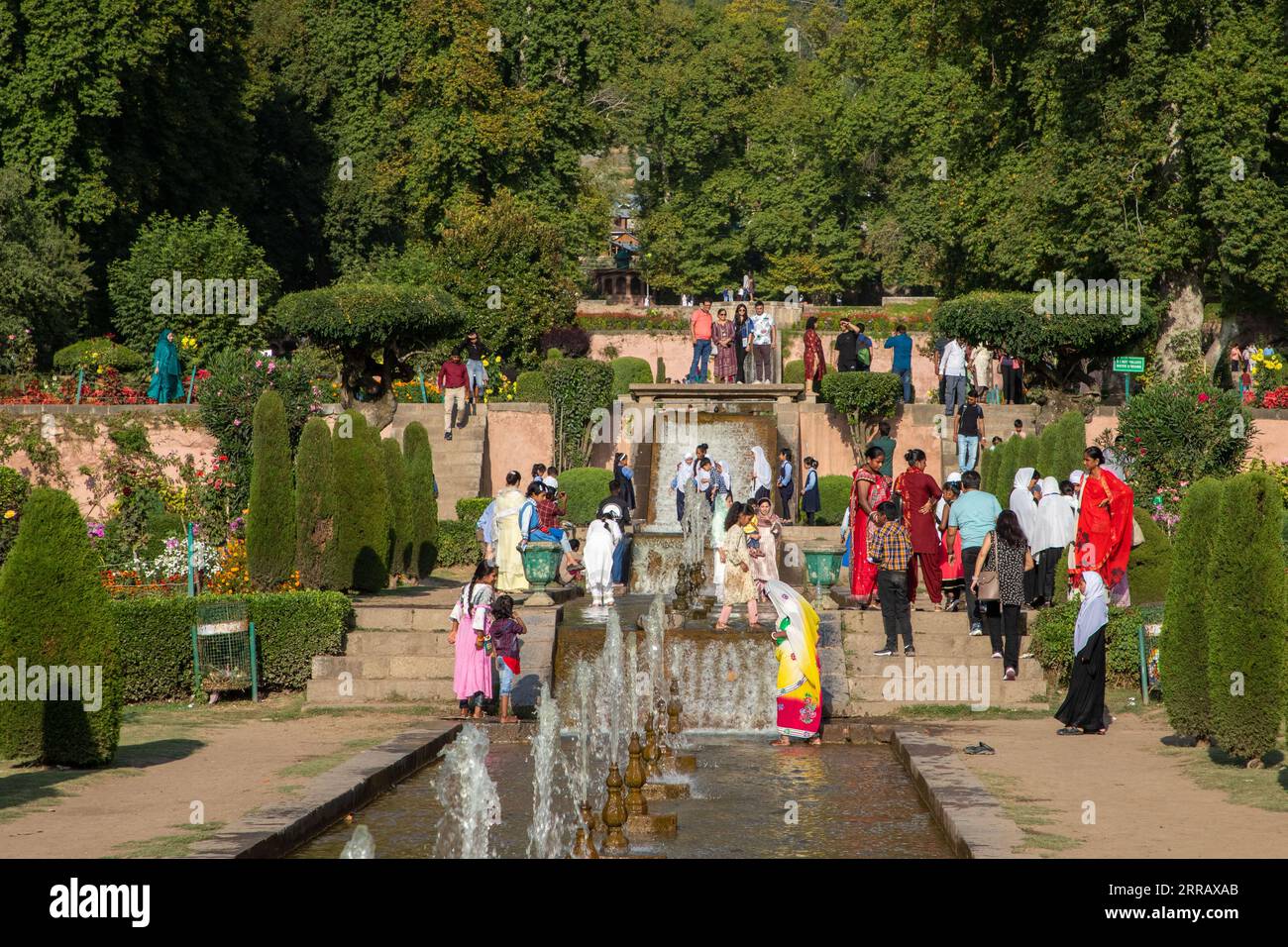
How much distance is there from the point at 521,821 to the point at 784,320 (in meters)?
41.4

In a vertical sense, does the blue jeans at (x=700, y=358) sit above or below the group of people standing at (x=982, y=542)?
above

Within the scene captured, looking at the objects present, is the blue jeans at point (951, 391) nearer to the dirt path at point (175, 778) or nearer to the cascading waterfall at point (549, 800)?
the dirt path at point (175, 778)

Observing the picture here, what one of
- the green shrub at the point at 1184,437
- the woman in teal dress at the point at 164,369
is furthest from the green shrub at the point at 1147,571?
the woman in teal dress at the point at 164,369

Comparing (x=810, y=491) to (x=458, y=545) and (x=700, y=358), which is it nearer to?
(x=458, y=545)

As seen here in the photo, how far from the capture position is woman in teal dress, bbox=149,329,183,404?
31.0 m

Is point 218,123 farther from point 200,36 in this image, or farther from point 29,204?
point 29,204

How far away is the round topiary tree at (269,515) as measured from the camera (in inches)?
767

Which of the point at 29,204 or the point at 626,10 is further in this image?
the point at 626,10

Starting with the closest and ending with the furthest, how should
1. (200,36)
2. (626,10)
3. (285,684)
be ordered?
(285,684) → (200,36) → (626,10)

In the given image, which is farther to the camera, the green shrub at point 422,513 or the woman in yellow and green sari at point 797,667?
the green shrub at point 422,513

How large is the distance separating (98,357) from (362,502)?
13556 mm

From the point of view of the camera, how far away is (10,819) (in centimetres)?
1117

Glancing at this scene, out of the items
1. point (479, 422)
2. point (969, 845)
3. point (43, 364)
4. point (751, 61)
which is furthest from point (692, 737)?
point (751, 61)

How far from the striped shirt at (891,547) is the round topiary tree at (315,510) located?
6.76 meters
